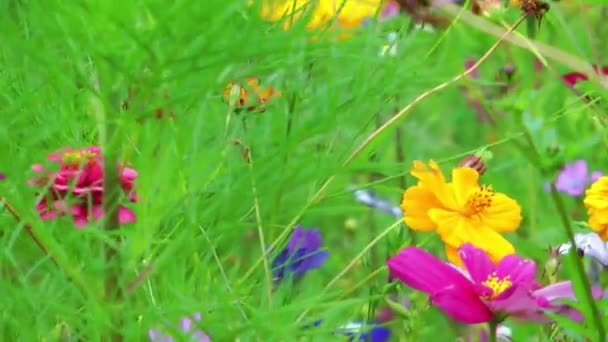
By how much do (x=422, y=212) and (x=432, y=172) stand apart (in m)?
0.04

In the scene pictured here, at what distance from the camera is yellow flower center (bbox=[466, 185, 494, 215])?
89cm

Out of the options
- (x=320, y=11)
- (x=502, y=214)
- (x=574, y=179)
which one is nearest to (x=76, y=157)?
(x=320, y=11)

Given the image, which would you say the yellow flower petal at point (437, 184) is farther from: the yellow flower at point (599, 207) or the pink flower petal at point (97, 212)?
the pink flower petal at point (97, 212)

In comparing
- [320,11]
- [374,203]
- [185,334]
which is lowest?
[185,334]

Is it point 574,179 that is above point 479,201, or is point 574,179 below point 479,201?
above

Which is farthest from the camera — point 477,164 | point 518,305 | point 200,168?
point 477,164

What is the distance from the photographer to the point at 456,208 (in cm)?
89

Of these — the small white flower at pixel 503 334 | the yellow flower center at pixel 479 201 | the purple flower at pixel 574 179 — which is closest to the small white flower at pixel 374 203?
the purple flower at pixel 574 179

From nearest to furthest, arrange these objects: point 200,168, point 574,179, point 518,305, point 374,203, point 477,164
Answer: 1. point 200,168
2. point 518,305
3. point 477,164
4. point 574,179
5. point 374,203

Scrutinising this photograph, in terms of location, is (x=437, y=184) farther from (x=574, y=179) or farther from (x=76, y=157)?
(x=574, y=179)

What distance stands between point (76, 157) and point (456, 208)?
305 millimetres

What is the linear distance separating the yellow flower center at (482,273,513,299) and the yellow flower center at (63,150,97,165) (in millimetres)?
286

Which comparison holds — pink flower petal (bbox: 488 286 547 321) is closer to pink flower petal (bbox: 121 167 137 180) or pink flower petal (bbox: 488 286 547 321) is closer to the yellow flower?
the yellow flower

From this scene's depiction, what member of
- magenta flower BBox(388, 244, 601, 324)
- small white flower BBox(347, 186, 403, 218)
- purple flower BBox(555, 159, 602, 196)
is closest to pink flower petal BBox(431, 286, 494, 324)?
magenta flower BBox(388, 244, 601, 324)
